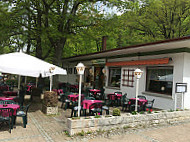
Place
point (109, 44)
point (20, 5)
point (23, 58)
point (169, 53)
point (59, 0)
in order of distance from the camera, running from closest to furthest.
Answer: point (23, 58) → point (169, 53) → point (20, 5) → point (59, 0) → point (109, 44)

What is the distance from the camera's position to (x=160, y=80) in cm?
985

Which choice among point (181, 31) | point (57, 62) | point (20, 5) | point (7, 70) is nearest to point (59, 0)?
point (20, 5)

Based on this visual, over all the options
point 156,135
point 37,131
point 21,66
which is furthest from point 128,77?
point 37,131

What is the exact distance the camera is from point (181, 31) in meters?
17.4

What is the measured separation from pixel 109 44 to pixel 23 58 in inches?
699

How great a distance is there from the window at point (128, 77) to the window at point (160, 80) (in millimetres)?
1184

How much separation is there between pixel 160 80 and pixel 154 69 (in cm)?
77

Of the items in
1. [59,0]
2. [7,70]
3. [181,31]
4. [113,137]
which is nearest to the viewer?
[113,137]

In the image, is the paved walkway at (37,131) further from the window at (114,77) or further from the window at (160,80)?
the window at (114,77)

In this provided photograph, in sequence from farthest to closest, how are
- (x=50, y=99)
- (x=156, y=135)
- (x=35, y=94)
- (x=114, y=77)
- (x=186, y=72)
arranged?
(x=114, y=77), (x=35, y=94), (x=186, y=72), (x=50, y=99), (x=156, y=135)

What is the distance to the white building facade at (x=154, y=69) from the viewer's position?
858 centimetres

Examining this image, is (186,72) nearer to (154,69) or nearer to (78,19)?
(154,69)

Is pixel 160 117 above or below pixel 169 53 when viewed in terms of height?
below

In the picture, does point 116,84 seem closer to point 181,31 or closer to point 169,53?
point 169,53
